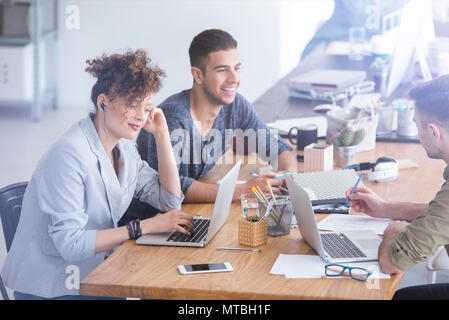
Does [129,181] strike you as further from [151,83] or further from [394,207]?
[394,207]

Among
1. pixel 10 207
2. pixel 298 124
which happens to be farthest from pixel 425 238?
pixel 298 124

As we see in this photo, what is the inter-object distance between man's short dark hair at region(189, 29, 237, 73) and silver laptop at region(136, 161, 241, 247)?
82 cm

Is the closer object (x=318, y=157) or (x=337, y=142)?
(x=318, y=157)

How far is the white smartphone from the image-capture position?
1.47m

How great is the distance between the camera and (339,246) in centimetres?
161

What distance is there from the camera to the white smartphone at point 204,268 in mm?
1470

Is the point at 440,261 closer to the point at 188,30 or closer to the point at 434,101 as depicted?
the point at 434,101

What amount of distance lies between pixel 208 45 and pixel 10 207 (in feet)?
3.24

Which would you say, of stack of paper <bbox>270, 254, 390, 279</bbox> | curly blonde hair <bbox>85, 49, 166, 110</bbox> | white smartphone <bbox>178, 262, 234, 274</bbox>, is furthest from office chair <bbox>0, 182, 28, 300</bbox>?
stack of paper <bbox>270, 254, 390, 279</bbox>

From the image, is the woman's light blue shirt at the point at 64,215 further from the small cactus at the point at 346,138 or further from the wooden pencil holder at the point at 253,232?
the small cactus at the point at 346,138

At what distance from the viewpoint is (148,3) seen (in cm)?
564

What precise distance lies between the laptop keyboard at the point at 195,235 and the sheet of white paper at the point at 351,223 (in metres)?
0.32

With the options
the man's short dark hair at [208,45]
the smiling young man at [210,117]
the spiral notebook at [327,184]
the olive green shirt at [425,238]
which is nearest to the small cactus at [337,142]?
the smiling young man at [210,117]
